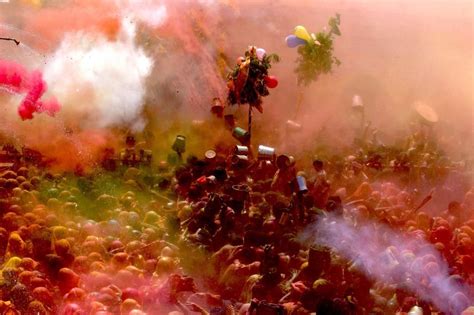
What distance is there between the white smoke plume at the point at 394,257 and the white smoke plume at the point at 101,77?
27.4 feet

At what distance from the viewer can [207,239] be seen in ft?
32.5

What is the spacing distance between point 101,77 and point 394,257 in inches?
462

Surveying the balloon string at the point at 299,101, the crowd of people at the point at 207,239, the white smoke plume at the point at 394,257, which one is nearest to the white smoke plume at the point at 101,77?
the crowd of people at the point at 207,239

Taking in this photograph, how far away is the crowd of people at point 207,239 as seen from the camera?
8.10 m

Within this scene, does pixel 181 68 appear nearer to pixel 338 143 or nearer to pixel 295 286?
pixel 338 143

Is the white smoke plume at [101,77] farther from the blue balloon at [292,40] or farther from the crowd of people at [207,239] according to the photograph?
the blue balloon at [292,40]

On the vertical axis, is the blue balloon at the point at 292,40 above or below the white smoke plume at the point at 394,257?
above

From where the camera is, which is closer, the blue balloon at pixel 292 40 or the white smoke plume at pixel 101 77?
the blue balloon at pixel 292 40

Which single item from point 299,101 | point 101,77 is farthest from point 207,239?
point 299,101

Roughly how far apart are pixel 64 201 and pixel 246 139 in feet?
18.8

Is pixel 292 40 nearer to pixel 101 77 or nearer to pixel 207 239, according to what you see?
pixel 101 77

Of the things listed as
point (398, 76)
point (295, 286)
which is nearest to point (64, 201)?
point (295, 286)

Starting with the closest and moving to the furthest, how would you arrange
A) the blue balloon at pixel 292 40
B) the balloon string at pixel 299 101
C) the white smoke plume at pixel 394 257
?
the white smoke plume at pixel 394 257, the blue balloon at pixel 292 40, the balloon string at pixel 299 101

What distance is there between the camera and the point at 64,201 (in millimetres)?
10797
